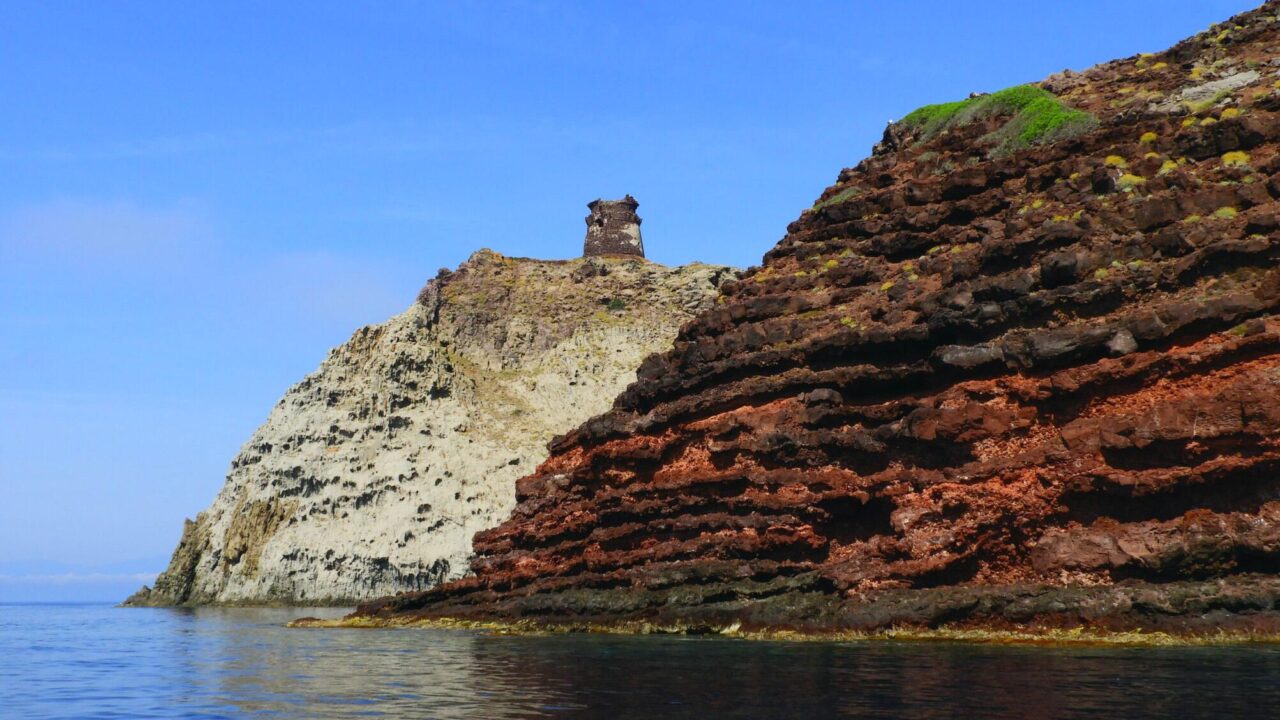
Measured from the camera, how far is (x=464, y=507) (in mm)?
92625

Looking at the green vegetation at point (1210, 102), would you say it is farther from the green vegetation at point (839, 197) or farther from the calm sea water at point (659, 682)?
the calm sea water at point (659, 682)

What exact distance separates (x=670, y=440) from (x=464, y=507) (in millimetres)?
48109

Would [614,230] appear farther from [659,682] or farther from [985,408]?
[659,682]

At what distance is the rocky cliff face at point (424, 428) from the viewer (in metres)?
91.8

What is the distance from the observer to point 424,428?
98188 millimetres

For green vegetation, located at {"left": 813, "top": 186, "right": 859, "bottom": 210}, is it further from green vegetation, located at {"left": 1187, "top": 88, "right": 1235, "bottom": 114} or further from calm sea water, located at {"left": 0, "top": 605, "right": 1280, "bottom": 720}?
calm sea water, located at {"left": 0, "top": 605, "right": 1280, "bottom": 720}

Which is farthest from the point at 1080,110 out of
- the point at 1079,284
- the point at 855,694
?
the point at 855,694

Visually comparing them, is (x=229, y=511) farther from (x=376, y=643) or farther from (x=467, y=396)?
(x=376, y=643)

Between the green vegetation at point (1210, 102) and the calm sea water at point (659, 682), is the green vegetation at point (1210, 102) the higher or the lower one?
the higher one

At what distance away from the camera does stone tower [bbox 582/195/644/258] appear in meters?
128

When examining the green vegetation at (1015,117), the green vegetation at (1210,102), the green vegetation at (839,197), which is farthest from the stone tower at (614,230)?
the green vegetation at (1210,102)

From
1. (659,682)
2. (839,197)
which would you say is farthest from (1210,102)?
(659,682)

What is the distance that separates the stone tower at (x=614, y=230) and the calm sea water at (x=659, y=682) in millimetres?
91858

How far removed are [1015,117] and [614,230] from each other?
256ft
